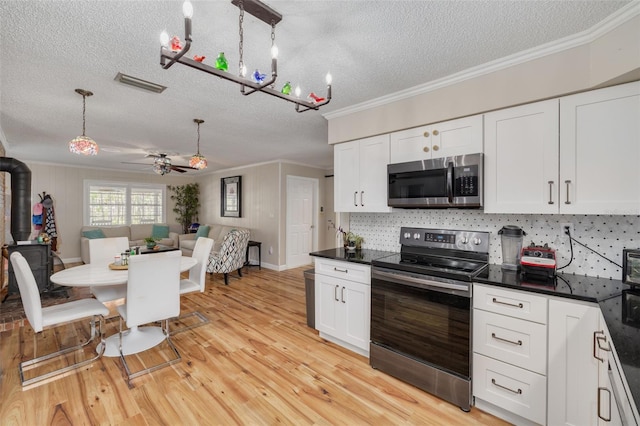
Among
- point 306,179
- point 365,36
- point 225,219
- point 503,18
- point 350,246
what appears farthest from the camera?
point 225,219

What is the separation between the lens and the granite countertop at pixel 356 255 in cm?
258

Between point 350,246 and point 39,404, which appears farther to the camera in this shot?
point 350,246

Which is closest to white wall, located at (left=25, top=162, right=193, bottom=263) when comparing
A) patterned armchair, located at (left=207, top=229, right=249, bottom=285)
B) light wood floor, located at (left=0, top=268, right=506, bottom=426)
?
patterned armchair, located at (left=207, top=229, right=249, bottom=285)

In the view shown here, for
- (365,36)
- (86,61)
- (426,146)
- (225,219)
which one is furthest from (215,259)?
(365,36)

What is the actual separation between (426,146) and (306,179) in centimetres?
449

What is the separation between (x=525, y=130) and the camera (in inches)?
79.9

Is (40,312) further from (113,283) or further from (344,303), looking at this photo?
(344,303)

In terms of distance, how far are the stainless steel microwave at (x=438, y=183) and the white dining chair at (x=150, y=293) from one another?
2.12 meters

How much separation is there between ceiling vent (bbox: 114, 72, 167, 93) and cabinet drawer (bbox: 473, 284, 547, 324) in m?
3.08

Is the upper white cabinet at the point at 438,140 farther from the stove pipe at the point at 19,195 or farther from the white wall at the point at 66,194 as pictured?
the white wall at the point at 66,194

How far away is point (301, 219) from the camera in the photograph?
6703 mm

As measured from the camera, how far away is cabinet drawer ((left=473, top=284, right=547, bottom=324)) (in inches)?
66.8

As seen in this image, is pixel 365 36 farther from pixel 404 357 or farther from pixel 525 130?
pixel 404 357

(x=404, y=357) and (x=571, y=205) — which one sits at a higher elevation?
(x=571, y=205)
